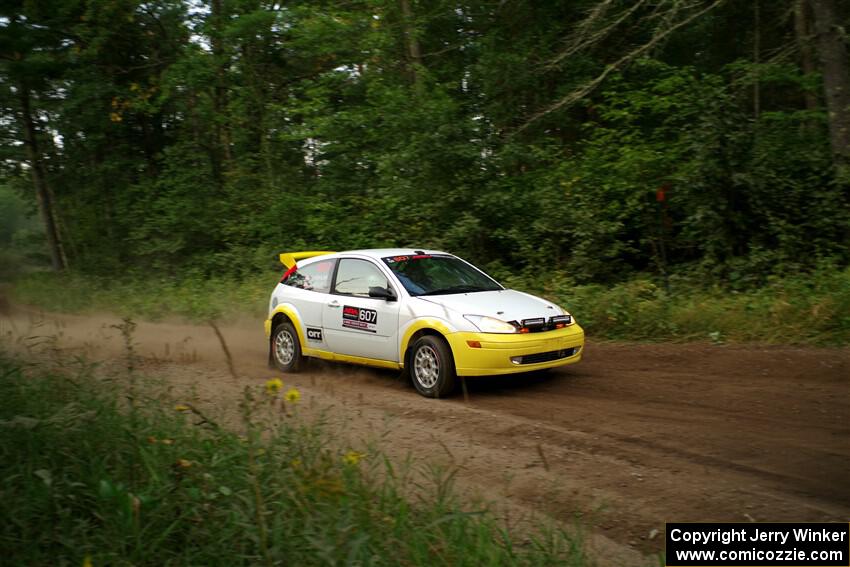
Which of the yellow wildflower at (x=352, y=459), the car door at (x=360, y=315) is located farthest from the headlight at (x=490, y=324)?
the yellow wildflower at (x=352, y=459)

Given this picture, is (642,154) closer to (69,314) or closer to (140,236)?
(69,314)

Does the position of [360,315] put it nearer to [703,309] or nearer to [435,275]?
[435,275]

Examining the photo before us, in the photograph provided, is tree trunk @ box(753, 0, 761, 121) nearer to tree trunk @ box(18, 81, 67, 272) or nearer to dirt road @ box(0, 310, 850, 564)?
dirt road @ box(0, 310, 850, 564)

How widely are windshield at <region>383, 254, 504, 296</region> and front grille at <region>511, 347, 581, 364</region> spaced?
1390 mm

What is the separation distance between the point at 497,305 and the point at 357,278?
2.06 meters

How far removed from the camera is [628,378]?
9.15 metres

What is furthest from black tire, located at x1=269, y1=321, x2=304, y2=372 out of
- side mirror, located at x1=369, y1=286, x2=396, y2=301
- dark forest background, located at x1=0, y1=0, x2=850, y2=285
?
dark forest background, located at x1=0, y1=0, x2=850, y2=285

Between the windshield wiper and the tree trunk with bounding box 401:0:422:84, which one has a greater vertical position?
the tree trunk with bounding box 401:0:422:84

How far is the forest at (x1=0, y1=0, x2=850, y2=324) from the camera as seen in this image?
13.7m

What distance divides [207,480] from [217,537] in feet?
1.76

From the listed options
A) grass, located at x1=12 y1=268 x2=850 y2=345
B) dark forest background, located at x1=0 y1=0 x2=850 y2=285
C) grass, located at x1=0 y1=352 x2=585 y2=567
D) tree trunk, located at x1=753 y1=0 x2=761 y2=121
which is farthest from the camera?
tree trunk, located at x1=753 y1=0 x2=761 y2=121

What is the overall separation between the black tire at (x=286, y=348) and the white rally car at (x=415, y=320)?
14 mm

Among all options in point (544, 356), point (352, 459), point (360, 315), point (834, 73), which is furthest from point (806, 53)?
point (352, 459)

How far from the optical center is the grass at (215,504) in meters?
3.81
